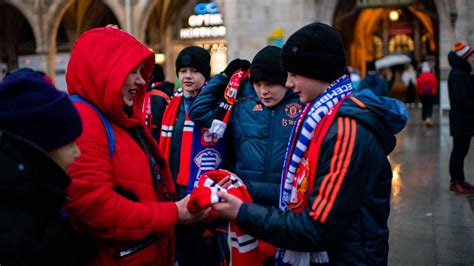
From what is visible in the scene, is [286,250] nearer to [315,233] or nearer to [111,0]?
[315,233]

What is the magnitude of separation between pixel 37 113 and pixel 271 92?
193 centimetres

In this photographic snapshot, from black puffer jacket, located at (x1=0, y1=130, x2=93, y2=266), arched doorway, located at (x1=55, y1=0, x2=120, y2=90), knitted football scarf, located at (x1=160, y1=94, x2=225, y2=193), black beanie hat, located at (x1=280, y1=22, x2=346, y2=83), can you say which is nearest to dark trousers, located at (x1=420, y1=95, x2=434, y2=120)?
knitted football scarf, located at (x1=160, y1=94, x2=225, y2=193)

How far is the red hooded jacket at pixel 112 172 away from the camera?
88.5 inches

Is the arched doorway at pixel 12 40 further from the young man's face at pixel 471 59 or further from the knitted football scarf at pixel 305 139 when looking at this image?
the knitted football scarf at pixel 305 139

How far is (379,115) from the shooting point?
235cm

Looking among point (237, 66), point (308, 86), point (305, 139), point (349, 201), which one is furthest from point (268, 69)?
point (349, 201)

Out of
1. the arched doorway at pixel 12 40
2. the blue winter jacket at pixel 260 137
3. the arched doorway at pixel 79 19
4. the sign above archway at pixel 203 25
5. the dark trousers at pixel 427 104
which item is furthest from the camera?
the arched doorway at pixel 12 40

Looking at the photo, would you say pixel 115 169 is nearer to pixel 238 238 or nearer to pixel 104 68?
pixel 104 68

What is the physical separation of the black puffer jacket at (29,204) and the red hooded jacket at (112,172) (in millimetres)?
193

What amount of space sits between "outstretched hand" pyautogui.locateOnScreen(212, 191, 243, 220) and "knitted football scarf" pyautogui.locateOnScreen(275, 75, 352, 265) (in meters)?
0.24

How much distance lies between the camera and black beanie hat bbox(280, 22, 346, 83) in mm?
2350

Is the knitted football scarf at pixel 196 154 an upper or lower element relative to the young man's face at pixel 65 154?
lower

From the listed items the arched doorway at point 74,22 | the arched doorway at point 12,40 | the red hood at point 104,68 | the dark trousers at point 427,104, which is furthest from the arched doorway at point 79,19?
the red hood at point 104,68

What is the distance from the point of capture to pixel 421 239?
5.78 m
